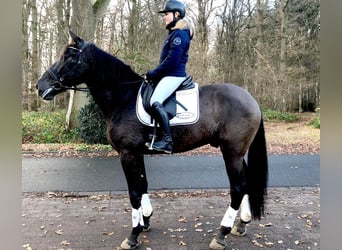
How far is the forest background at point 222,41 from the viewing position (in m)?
11.6

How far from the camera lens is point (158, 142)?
3.59 m

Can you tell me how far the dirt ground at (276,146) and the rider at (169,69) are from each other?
5.74 metres

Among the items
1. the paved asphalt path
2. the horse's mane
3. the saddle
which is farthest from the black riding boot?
the paved asphalt path

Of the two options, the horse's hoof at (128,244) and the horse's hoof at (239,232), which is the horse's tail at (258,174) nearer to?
the horse's hoof at (239,232)

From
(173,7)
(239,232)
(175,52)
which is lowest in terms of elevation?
(239,232)

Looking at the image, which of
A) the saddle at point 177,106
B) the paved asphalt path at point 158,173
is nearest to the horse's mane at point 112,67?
the saddle at point 177,106

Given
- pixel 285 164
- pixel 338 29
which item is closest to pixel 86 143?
pixel 285 164

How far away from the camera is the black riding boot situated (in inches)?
137

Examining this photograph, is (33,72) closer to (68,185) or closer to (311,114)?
(68,185)

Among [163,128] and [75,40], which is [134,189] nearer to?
[163,128]

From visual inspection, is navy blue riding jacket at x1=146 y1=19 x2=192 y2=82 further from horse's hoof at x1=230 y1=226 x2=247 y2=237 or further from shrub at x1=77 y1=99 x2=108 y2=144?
shrub at x1=77 y1=99 x2=108 y2=144

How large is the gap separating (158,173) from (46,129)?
628cm

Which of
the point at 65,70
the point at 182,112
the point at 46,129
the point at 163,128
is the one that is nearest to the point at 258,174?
the point at 182,112

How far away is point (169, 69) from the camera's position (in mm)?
3570
